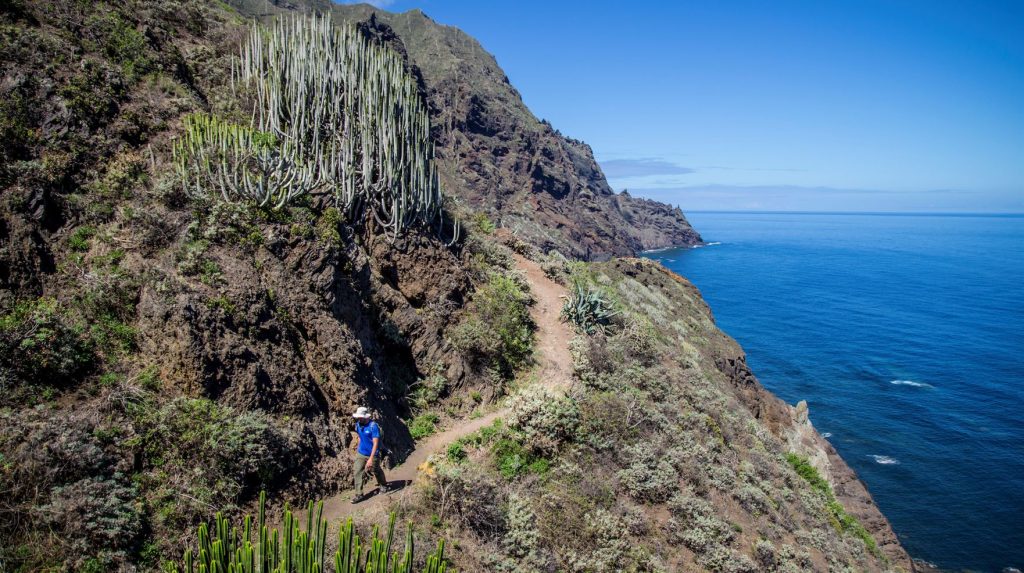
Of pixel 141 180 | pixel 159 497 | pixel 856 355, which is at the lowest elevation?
pixel 856 355

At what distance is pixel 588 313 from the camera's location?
16812mm

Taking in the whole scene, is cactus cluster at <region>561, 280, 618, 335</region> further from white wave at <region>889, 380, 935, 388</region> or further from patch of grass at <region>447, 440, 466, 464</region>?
white wave at <region>889, 380, 935, 388</region>

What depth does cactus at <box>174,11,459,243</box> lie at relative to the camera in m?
10.4

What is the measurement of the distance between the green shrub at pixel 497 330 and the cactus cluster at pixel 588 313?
1710 mm

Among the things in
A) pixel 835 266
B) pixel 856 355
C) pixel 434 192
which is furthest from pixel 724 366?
pixel 835 266

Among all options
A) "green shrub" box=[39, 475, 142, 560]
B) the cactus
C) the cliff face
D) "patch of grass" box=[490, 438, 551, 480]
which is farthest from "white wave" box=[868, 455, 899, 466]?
the cliff face

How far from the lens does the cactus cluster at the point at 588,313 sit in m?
16.5

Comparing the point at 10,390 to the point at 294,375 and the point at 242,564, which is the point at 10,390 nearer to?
the point at 294,375

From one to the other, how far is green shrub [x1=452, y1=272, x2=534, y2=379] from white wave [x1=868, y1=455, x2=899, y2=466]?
84.3 feet

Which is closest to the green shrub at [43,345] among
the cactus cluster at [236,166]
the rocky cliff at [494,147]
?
the cactus cluster at [236,166]

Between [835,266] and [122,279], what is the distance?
113 metres

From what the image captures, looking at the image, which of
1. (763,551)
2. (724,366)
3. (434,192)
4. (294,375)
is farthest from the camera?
(724,366)

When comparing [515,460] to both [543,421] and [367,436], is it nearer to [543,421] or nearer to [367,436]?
[543,421]

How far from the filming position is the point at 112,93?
10320mm
